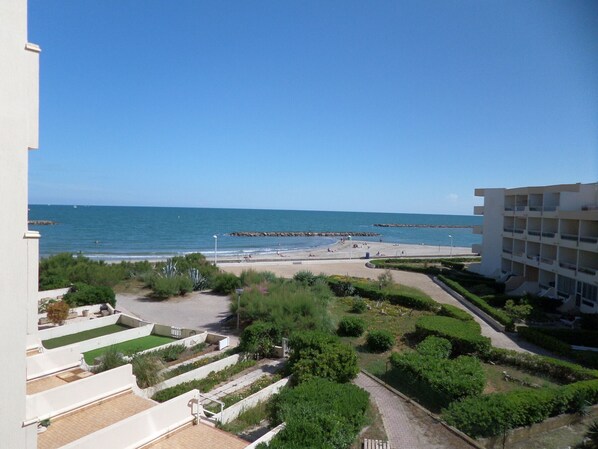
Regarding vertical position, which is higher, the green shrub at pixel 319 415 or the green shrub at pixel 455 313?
the green shrub at pixel 319 415

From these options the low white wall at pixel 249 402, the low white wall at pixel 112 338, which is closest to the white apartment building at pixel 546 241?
the low white wall at pixel 249 402

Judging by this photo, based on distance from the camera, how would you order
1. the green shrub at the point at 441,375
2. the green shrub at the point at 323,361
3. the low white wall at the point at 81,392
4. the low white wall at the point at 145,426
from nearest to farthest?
the low white wall at the point at 145,426, the low white wall at the point at 81,392, the green shrub at the point at 441,375, the green shrub at the point at 323,361

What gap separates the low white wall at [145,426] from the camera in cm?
819

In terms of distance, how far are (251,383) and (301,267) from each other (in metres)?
30.6

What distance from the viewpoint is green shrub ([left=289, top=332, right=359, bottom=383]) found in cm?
1289

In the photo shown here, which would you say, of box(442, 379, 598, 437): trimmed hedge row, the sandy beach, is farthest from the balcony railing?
the sandy beach

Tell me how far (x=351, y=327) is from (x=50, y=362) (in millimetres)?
12630

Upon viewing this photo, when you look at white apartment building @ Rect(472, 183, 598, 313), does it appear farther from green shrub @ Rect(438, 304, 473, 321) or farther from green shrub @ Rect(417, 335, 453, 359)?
→ green shrub @ Rect(417, 335, 453, 359)

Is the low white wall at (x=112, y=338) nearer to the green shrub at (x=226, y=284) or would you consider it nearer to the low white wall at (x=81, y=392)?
the low white wall at (x=81, y=392)

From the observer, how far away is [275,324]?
1759cm

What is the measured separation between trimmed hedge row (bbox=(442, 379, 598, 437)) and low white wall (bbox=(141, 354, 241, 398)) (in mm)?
8052

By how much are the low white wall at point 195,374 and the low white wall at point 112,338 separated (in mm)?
5284

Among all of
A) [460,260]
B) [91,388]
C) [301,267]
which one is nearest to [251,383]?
[91,388]

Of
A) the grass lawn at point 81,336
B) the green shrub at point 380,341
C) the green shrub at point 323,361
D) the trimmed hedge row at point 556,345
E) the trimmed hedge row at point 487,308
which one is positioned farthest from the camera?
the trimmed hedge row at point 487,308
